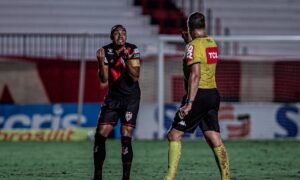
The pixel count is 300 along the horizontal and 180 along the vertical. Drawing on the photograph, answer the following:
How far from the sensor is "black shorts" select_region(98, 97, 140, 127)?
35.8 feet

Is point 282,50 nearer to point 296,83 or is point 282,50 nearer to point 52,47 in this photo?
point 296,83

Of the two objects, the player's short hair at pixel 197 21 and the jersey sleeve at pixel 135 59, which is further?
the jersey sleeve at pixel 135 59

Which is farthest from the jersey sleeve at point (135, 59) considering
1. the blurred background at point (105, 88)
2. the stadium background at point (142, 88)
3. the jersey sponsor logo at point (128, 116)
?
the blurred background at point (105, 88)

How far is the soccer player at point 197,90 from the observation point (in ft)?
31.9

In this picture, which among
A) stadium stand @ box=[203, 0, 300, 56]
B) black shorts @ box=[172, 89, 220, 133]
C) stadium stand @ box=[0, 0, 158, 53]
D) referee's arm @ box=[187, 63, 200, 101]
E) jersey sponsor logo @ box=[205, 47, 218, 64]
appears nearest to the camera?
referee's arm @ box=[187, 63, 200, 101]

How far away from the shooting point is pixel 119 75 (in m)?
10.9

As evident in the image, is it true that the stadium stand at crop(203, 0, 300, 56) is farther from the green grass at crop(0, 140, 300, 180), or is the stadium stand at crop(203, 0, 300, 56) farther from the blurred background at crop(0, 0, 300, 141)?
the green grass at crop(0, 140, 300, 180)

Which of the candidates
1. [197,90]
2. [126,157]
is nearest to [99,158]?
[126,157]

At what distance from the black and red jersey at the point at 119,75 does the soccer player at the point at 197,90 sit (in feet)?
3.42

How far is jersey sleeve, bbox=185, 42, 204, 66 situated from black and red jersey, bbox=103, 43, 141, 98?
3.88 ft

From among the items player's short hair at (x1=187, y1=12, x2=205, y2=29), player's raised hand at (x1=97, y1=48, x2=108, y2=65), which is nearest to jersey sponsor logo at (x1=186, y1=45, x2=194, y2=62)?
player's short hair at (x1=187, y1=12, x2=205, y2=29)

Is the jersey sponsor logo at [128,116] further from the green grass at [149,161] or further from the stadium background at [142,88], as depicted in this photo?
the stadium background at [142,88]

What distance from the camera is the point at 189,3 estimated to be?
2427cm

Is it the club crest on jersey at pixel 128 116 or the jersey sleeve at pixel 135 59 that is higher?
the jersey sleeve at pixel 135 59
